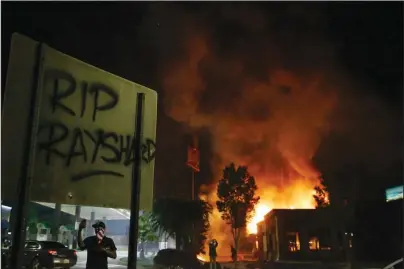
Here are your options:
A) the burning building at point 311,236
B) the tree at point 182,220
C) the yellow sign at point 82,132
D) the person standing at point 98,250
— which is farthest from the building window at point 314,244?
the yellow sign at point 82,132

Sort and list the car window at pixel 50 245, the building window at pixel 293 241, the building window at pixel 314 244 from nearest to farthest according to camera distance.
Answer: the car window at pixel 50 245 < the building window at pixel 314 244 < the building window at pixel 293 241

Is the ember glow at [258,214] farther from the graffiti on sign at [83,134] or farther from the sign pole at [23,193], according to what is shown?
the sign pole at [23,193]

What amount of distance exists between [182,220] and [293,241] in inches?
362

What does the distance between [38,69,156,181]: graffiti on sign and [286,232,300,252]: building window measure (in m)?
31.1

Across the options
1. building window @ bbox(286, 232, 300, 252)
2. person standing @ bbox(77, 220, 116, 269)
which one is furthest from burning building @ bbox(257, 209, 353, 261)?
person standing @ bbox(77, 220, 116, 269)

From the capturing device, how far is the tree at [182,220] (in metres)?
30.3

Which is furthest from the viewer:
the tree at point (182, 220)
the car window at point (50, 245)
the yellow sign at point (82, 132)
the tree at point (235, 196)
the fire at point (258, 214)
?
the fire at point (258, 214)

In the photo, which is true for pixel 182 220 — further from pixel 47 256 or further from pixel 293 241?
pixel 47 256

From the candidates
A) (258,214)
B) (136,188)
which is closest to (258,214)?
(258,214)

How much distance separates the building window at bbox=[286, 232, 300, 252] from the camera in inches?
1227

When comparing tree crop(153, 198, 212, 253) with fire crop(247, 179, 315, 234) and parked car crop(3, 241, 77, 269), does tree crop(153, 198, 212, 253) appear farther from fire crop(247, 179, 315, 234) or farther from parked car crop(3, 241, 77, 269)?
fire crop(247, 179, 315, 234)

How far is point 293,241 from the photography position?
104ft

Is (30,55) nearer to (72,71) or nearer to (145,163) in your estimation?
(72,71)

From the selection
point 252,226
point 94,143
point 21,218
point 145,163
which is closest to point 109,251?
point 145,163
